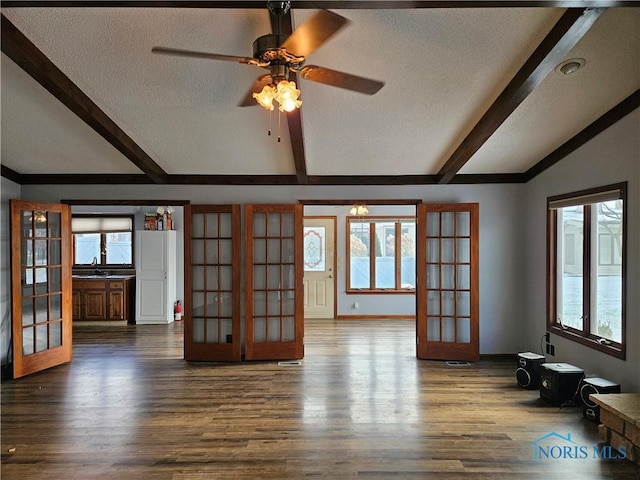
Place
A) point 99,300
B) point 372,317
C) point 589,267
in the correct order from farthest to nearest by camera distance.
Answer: point 372,317, point 99,300, point 589,267

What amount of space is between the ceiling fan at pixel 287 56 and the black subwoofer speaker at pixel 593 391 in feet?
10.2

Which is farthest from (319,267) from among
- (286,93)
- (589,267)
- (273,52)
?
(273,52)

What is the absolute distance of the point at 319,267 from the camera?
8.38 m

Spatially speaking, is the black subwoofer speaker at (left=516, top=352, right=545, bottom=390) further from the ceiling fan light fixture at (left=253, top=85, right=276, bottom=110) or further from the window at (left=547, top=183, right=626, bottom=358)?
the ceiling fan light fixture at (left=253, top=85, right=276, bottom=110)

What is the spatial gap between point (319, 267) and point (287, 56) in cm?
637

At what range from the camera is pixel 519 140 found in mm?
4277

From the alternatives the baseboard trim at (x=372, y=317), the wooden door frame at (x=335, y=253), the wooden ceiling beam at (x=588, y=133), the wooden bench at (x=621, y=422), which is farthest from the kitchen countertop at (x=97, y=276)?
the wooden bench at (x=621, y=422)

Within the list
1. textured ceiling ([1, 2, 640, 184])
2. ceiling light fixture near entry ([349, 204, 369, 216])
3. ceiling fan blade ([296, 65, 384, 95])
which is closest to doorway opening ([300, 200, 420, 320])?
ceiling light fixture near entry ([349, 204, 369, 216])

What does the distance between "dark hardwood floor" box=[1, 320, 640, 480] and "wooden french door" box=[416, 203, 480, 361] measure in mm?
323

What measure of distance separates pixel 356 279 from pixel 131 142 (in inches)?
210

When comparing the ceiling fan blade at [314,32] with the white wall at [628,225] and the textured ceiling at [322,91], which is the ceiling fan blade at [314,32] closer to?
the textured ceiling at [322,91]

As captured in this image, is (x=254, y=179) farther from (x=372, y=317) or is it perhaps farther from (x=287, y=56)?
(x=372, y=317)

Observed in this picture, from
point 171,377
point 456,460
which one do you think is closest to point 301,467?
point 456,460

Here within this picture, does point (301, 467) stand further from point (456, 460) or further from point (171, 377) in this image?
point (171, 377)
